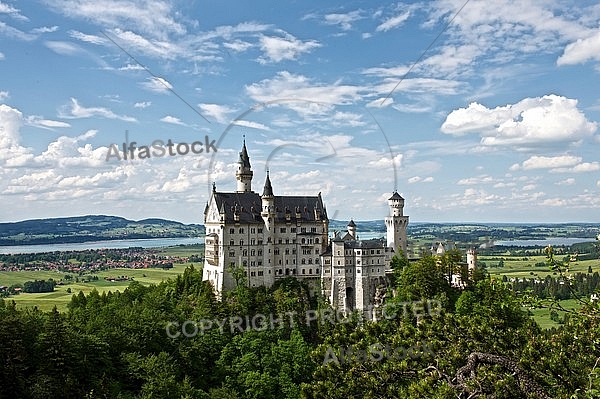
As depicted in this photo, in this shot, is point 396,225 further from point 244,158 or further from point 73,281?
point 73,281

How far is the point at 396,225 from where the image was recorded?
79188 millimetres

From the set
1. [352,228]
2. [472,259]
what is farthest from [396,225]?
[472,259]

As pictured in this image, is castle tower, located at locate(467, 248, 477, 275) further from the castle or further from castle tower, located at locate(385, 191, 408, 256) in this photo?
the castle

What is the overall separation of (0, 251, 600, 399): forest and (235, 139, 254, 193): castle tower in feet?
42.7

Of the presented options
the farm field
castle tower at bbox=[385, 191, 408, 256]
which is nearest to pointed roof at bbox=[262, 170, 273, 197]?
castle tower at bbox=[385, 191, 408, 256]

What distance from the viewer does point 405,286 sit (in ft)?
222

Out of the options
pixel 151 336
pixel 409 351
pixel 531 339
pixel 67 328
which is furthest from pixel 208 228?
pixel 531 339

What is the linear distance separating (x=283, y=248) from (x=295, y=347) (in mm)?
15098

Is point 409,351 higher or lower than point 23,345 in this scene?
higher

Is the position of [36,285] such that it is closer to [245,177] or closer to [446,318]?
[245,177]

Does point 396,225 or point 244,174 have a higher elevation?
point 244,174

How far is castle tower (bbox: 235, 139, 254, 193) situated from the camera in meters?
72.3

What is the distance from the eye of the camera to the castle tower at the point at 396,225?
259 feet

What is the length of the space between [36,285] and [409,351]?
100962 millimetres
